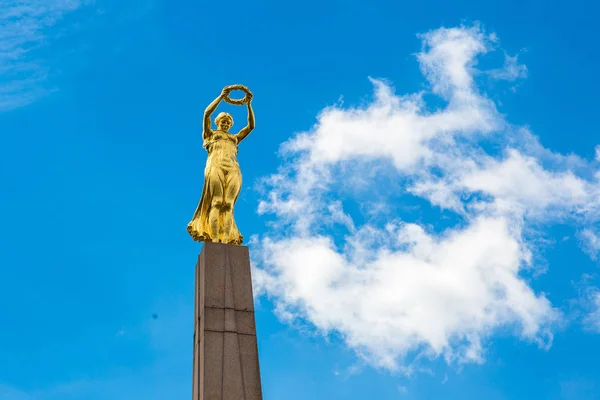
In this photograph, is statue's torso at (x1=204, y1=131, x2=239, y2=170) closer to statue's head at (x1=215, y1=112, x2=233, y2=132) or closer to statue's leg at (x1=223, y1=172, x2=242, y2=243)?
statue's head at (x1=215, y1=112, x2=233, y2=132)

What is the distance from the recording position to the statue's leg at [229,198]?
21281mm

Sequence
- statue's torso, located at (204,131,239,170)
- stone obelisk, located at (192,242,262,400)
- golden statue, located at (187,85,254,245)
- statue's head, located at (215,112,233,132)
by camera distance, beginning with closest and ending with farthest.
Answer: stone obelisk, located at (192,242,262,400) → golden statue, located at (187,85,254,245) → statue's torso, located at (204,131,239,170) → statue's head, located at (215,112,233,132)

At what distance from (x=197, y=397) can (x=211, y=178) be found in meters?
5.34

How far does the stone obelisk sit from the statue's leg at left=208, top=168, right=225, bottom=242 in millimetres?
568

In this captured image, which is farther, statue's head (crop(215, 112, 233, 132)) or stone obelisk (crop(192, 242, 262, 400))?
statue's head (crop(215, 112, 233, 132))

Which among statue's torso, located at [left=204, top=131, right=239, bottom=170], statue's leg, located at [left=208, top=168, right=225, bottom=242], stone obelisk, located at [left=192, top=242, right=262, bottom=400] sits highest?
statue's torso, located at [left=204, top=131, right=239, bottom=170]

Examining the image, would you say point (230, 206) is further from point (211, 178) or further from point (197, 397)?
point (197, 397)

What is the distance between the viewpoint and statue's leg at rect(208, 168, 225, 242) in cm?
2120

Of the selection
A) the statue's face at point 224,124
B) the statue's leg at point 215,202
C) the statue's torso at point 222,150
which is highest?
the statue's face at point 224,124

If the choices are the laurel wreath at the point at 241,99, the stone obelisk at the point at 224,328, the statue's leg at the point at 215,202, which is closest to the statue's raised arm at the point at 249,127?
the laurel wreath at the point at 241,99

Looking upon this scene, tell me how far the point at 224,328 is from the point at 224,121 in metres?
5.79

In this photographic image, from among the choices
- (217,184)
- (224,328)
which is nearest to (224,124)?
(217,184)

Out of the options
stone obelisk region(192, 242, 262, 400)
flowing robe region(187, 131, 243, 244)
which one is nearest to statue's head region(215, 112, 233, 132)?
flowing robe region(187, 131, 243, 244)

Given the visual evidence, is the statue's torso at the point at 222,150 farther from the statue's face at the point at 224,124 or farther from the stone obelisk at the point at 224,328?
the stone obelisk at the point at 224,328
